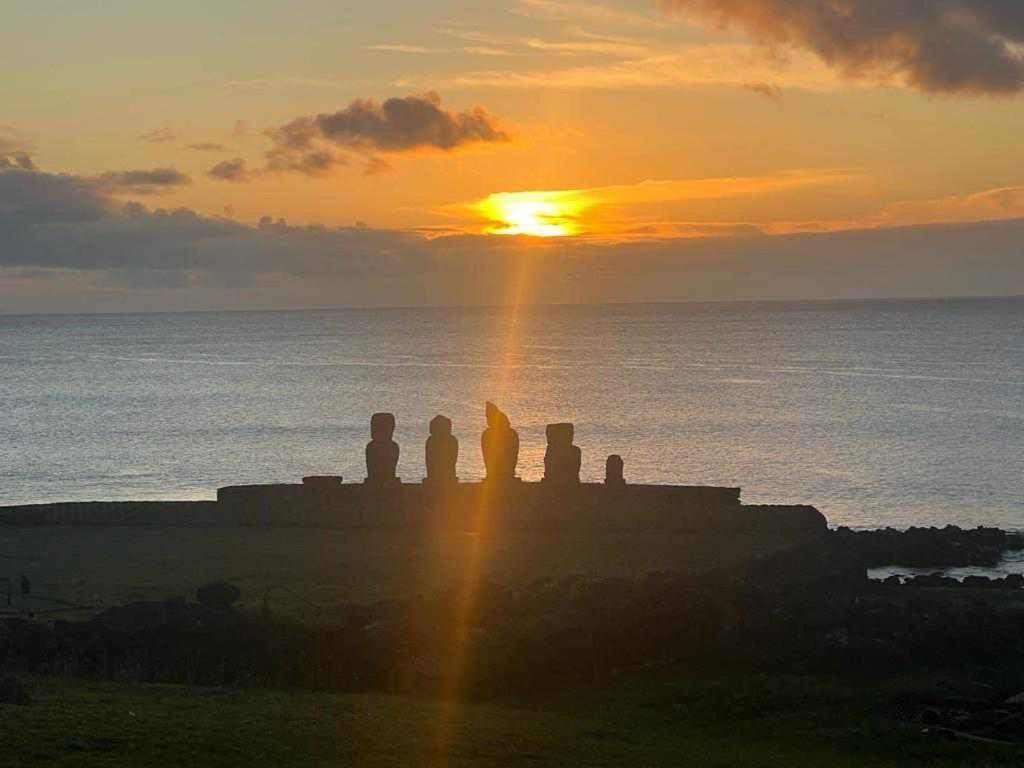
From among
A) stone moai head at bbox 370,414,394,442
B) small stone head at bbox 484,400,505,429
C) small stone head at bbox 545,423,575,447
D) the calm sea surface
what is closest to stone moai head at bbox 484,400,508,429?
small stone head at bbox 484,400,505,429

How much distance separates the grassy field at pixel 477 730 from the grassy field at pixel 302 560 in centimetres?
670

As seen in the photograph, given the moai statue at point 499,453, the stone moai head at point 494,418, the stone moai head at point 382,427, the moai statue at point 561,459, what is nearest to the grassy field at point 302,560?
the moai statue at point 561,459

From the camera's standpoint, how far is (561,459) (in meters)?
44.8

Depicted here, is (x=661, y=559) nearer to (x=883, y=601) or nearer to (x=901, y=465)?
(x=883, y=601)

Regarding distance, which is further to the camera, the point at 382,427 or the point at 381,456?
the point at 382,427

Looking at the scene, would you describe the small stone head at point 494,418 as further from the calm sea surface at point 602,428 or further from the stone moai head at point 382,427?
the calm sea surface at point 602,428

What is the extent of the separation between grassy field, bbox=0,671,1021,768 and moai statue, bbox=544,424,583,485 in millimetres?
16300

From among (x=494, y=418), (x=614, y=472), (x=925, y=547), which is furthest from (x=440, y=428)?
(x=925, y=547)

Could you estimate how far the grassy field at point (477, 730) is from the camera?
20.4 metres

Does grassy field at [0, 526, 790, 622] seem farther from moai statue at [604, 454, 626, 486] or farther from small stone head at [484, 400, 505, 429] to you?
small stone head at [484, 400, 505, 429]

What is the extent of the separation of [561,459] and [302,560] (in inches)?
352

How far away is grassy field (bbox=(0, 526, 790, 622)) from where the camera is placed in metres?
34.5

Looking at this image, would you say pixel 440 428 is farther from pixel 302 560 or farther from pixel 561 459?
pixel 302 560

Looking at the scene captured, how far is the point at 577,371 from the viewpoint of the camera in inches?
7648
